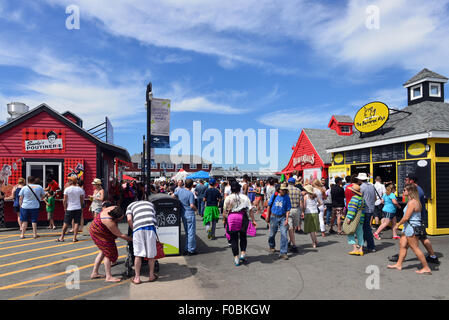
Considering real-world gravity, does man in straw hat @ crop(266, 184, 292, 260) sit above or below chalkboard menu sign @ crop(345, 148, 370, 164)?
below

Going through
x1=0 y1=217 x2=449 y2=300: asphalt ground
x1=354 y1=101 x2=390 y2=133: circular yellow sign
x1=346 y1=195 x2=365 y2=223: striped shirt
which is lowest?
x1=0 y1=217 x2=449 y2=300: asphalt ground

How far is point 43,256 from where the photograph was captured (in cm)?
738

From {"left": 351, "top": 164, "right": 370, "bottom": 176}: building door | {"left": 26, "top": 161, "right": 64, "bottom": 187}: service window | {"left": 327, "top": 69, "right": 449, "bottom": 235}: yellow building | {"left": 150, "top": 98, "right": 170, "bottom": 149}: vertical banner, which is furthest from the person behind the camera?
{"left": 351, "top": 164, "right": 370, "bottom": 176}: building door

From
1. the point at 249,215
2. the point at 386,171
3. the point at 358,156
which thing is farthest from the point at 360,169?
the point at 249,215

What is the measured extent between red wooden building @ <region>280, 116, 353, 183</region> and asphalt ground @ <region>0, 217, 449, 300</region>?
1548 cm

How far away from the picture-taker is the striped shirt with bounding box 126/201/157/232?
17.4ft

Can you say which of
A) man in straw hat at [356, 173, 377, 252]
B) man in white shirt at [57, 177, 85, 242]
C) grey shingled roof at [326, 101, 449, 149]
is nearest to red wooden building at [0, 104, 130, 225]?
man in white shirt at [57, 177, 85, 242]

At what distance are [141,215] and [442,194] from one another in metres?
9.72

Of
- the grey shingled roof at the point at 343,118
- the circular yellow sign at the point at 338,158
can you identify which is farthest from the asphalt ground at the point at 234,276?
the grey shingled roof at the point at 343,118

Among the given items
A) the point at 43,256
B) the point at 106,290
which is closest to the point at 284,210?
the point at 106,290

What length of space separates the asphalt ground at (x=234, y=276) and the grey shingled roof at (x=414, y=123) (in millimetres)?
4201

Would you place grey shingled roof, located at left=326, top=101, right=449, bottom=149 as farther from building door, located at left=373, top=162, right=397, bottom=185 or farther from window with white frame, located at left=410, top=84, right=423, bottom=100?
building door, located at left=373, top=162, right=397, bottom=185

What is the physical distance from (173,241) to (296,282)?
9.85ft
